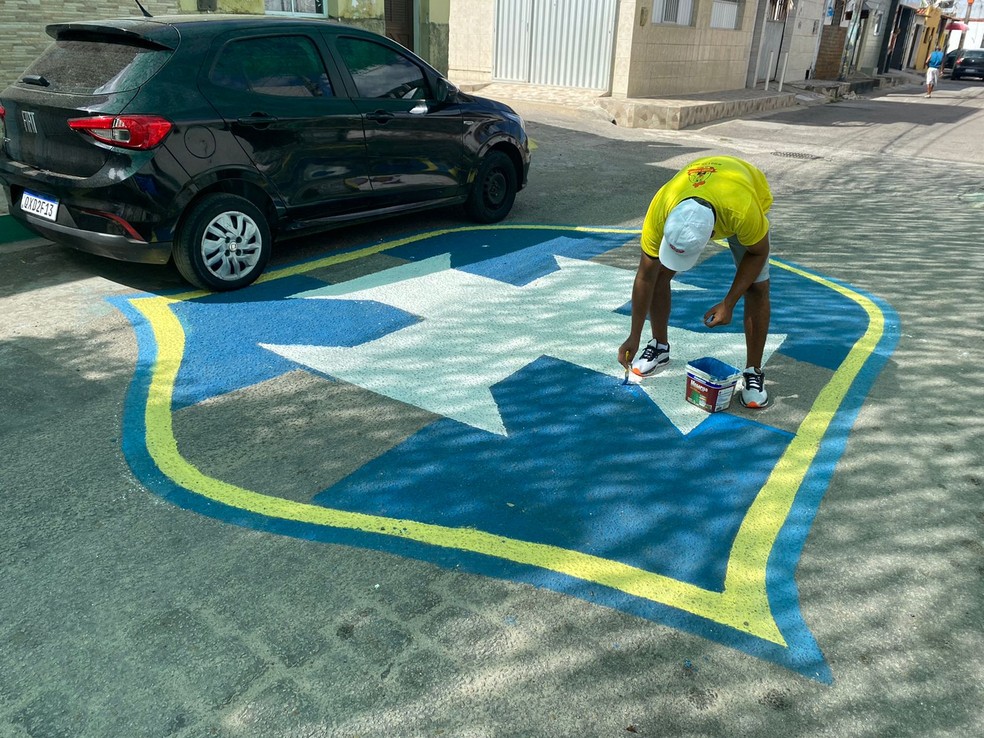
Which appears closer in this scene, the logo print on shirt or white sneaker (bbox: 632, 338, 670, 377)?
the logo print on shirt

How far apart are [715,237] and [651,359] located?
39.2 inches

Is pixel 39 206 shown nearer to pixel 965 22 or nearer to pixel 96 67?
pixel 96 67

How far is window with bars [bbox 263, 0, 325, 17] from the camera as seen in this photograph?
11.3 metres

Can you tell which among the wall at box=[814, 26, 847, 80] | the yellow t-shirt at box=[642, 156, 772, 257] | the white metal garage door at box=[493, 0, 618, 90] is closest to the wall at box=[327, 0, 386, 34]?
the white metal garage door at box=[493, 0, 618, 90]

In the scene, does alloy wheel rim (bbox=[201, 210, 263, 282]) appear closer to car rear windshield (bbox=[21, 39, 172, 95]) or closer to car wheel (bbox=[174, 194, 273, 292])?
car wheel (bbox=[174, 194, 273, 292])

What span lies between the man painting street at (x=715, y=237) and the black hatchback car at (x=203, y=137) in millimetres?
2941

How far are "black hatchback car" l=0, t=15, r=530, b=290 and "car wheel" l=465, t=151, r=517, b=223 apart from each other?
1109 millimetres

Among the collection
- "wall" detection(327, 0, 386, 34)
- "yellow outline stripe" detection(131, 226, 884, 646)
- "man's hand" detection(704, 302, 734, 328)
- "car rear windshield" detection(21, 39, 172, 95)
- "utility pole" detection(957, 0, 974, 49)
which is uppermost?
"utility pole" detection(957, 0, 974, 49)

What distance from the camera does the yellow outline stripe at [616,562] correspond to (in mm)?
2766

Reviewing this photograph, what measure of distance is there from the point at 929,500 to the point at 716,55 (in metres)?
20.2

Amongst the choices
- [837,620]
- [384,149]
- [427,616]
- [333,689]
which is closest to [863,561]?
[837,620]

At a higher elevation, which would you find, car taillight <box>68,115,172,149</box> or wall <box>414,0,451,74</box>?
wall <box>414,0,451,74</box>

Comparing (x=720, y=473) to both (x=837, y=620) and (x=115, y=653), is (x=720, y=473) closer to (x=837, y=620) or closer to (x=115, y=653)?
(x=837, y=620)

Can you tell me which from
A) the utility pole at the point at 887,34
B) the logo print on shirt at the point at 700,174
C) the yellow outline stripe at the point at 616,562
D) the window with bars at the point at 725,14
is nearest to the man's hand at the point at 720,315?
the logo print on shirt at the point at 700,174
